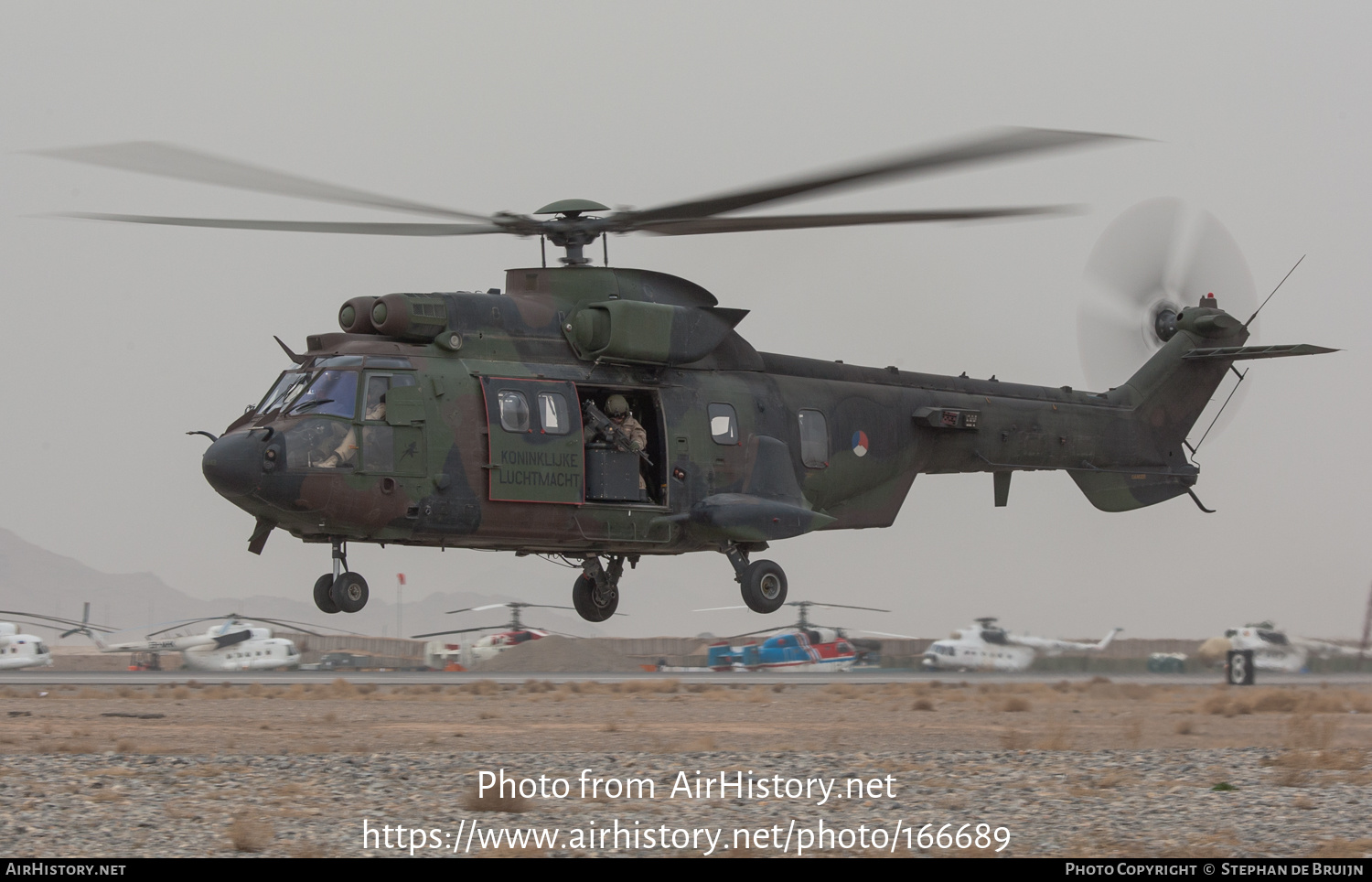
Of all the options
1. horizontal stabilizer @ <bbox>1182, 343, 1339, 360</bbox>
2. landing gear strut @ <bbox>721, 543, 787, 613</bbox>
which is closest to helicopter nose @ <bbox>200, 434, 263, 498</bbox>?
landing gear strut @ <bbox>721, 543, 787, 613</bbox>

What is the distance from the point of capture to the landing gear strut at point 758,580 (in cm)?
1847

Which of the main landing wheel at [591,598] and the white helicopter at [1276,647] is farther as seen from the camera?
the white helicopter at [1276,647]

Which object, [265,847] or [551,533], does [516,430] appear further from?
[265,847]

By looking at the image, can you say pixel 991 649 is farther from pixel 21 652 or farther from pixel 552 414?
pixel 552 414

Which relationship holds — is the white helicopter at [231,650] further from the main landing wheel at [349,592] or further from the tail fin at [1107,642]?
the main landing wheel at [349,592]

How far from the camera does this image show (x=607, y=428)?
17.8m

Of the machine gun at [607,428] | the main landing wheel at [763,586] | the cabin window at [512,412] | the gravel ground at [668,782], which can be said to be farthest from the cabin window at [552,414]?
the gravel ground at [668,782]

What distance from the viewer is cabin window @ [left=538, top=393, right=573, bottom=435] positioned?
1741 cm

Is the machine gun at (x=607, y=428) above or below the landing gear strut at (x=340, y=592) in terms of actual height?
above

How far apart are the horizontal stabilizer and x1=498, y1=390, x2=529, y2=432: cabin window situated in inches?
486

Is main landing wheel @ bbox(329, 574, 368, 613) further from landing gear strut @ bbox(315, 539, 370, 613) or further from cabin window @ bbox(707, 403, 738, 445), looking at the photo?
cabin window @ bbox(707, 403, 738, 445)

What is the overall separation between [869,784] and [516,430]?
18.5 feet

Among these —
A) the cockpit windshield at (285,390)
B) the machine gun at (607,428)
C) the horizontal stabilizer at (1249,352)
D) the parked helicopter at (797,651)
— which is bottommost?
the parked helicopter at (797,651)

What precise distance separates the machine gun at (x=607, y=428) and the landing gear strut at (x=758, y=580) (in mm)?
1904
